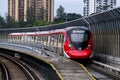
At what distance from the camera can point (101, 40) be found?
3609 centimetres

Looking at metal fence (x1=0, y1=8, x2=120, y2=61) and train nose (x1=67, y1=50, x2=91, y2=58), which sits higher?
metal fence (x1=0, y1=8, x2=120, y2=61)

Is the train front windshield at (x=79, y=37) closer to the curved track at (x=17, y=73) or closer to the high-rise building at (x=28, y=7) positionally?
the curved track at (x=17, y=73)

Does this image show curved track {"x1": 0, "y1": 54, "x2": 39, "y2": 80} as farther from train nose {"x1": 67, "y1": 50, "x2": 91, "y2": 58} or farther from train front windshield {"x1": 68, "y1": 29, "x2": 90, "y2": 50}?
train front windshield {"x1": 68, "y1": 29, "x2": 90, "y2": 50}

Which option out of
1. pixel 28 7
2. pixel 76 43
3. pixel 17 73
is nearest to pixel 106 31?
pixel 76 43

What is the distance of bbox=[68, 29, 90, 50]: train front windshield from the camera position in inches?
1284

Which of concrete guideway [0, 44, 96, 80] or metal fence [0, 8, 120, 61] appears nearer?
concrete guideway [0, 44, 96, 80]

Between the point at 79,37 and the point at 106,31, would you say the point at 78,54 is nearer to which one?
the point at 79,37

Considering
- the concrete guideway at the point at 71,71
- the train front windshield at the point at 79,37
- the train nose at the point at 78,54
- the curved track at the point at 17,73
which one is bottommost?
the curved track at the point at 17,73

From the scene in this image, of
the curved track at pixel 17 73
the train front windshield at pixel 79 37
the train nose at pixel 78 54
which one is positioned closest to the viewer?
the curved track at pixel 17 73

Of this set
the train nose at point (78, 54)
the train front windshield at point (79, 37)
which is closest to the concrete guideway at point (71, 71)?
the train nose at point (78, 54)

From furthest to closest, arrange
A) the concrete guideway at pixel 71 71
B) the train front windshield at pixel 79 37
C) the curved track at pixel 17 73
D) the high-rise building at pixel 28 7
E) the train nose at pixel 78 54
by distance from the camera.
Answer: the high-rise building at pixel 28 7 → the train front windshield at pixel 79 37 → the train nose at pixel 78 54 → the curved track at pixel 17 73 → the concrete guideway at pixel 71 71

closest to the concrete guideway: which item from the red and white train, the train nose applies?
the train nose

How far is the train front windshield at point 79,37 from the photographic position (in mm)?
32625

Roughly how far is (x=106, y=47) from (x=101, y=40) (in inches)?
79.5
